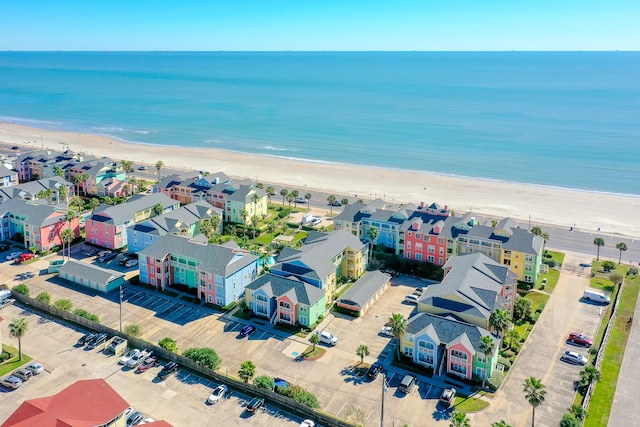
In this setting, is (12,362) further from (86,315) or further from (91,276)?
(91,276)

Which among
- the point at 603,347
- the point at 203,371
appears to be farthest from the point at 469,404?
the point at 203,371

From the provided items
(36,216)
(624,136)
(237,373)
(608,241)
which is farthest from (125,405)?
(624,136)

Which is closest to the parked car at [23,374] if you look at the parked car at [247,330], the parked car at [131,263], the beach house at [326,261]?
the parked car at [247,330]

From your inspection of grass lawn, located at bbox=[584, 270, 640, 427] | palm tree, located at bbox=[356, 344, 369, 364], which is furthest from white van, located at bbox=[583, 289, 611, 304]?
palm tree, located at bbox=[356, 344, 369, 364]

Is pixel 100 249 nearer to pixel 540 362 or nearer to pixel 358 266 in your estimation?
pixel 358 266

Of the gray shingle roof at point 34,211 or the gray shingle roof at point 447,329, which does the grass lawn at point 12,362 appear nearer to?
the gray shingle roof at point 34,211

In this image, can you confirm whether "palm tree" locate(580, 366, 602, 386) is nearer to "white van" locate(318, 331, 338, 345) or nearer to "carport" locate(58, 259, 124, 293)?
"white van" locate(318, 331, 338, 345)
